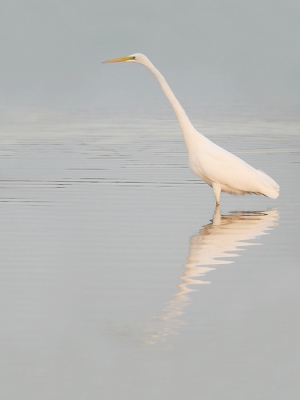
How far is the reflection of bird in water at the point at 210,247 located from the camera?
24.9 feet

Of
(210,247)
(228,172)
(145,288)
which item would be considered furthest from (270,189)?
(145,288)

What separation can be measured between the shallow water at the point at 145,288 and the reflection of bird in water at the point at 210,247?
2 centimetres

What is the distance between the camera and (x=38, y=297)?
27.5 ft

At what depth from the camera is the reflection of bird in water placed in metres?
7.59

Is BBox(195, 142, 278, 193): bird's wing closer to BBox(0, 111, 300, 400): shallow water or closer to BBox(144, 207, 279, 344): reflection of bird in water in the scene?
BBox(0, 111, 300, 400): shallow water

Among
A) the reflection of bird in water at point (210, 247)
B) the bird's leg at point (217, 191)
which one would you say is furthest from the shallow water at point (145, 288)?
the bird's leg at point (217, 191)

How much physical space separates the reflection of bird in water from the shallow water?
2 cm

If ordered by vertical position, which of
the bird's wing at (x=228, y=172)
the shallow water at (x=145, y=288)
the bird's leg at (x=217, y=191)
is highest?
the bird's wing at (x=228, y=172)

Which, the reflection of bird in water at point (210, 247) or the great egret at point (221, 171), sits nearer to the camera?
the reflection of bird in water at point (210, 247)

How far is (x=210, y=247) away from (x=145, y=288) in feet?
7.61

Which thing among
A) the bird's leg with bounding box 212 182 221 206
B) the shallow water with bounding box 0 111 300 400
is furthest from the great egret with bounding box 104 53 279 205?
the shallow water with bounding box 0 111 300 400

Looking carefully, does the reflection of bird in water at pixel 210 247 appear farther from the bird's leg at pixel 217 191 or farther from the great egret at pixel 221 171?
the great egret at pixel 221 171

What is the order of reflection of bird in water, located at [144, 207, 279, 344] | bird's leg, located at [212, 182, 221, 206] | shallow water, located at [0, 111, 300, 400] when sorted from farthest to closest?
bird's leg, located at [212, 182, 221, 206], reflection of bird in water, located at [144, 207, 279, 344], shallow water, located at [0, 111, 300, 400]

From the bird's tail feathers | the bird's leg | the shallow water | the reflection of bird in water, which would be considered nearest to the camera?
the shallow water
